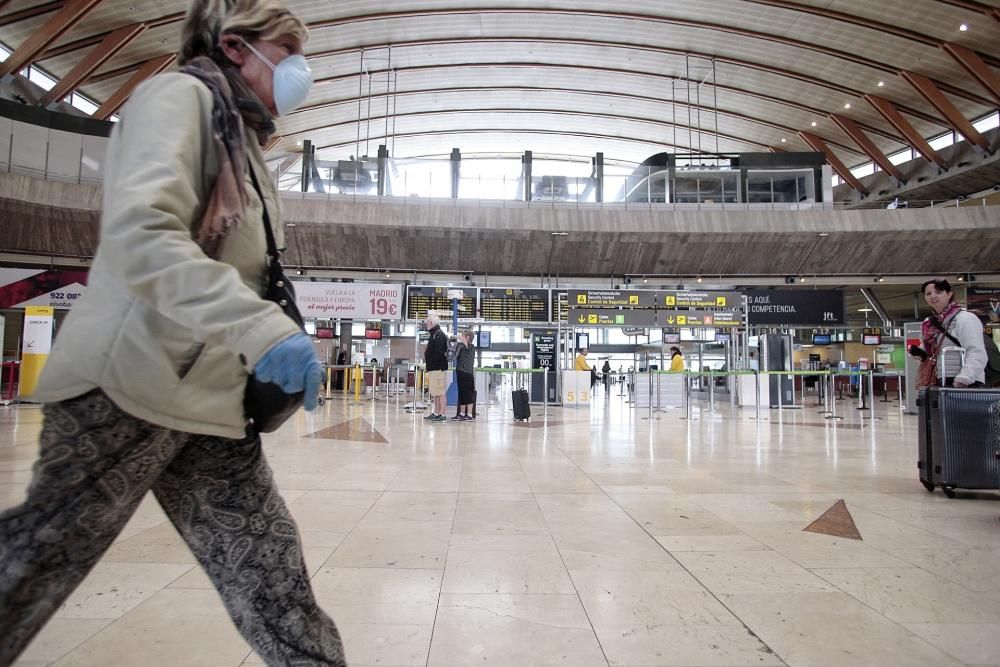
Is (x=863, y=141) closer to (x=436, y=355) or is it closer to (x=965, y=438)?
(x=436, y=355)

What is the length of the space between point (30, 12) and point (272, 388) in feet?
85.0

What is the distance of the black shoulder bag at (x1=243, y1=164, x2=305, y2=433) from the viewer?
93cm

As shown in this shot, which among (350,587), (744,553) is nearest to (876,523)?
(744,553)

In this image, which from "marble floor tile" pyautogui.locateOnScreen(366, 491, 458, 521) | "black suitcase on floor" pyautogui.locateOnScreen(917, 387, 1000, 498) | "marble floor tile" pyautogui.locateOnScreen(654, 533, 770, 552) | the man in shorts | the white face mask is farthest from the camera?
the man in shorts

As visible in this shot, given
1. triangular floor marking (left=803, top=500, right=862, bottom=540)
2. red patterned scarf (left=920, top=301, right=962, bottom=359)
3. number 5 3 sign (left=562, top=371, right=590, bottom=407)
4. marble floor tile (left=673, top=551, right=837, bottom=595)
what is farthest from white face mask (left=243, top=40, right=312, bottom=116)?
number 5 3 sign (left=562, top=371, right=590, bottom=407)

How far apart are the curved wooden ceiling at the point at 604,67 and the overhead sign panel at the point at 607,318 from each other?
564 inches

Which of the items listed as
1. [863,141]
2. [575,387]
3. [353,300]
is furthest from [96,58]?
[863,141]

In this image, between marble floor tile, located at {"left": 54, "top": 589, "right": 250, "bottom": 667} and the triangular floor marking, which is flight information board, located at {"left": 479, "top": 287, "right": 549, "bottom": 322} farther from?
marble floor tile, located at {"left": 54, "top": 589, "right": 250, "bottom": 667}

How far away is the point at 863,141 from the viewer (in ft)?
94.6

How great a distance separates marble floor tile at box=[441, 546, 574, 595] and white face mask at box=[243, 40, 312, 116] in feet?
6.27

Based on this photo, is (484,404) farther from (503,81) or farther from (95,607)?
(503,81)

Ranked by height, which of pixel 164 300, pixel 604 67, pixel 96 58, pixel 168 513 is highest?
pixel 604 67

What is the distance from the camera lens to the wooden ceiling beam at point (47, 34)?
17.7m

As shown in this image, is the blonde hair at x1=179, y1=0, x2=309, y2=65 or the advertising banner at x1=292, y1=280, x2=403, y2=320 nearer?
the blonde hair at x1=179, y1=0, x2=309, y2=65
